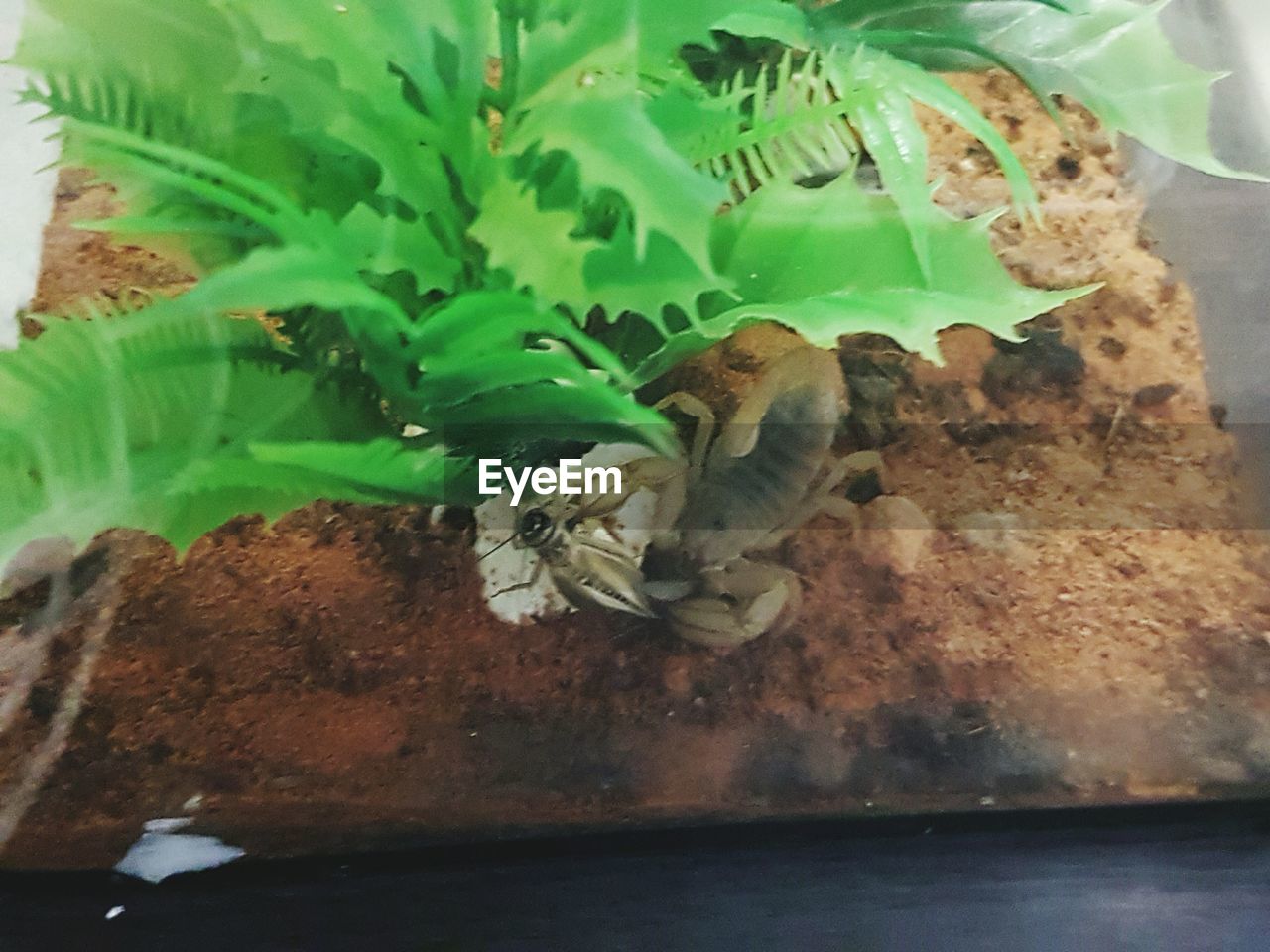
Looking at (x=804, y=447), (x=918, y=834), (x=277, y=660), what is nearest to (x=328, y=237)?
(x=277, y=660)

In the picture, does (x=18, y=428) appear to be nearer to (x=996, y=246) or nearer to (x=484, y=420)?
(x=484, y=420)

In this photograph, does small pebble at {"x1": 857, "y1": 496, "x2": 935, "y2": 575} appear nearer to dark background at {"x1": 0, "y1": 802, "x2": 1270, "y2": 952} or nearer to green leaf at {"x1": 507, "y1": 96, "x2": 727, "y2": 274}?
dark background at {"x1": 0, "y1": 802, "x2": 1270, "y2": 952}

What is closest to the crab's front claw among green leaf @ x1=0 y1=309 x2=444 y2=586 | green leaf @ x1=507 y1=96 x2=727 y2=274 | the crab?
the crab

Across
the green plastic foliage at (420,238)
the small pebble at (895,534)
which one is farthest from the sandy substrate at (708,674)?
the green plastic foliage at (420,238)

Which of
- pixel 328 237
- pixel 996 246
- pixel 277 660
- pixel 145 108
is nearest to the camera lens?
pixel 328 237

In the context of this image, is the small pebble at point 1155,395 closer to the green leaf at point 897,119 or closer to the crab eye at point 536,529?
the green leaf at point 897,119
